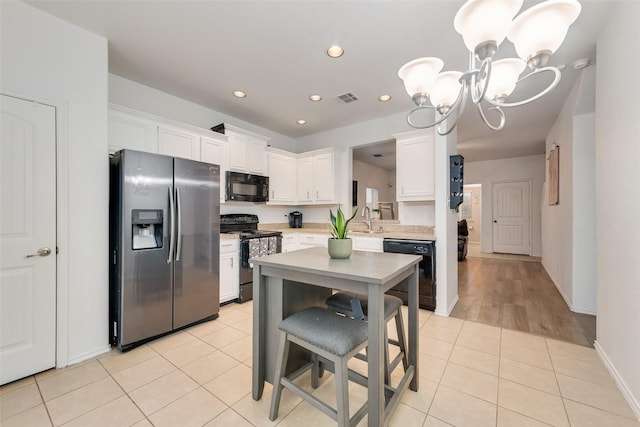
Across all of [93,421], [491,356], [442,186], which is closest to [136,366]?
[93,421]

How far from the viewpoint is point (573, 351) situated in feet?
7.39

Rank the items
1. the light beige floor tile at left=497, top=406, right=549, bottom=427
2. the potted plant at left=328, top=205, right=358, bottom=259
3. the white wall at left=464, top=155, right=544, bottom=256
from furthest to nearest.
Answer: the white wall at left=464, top=155, right=544, bottom=256 → the potted plant at left=328, top=205, right=358, bottom=259 → the light beige floor tile at left=497, top=406, right=549, bottom=427

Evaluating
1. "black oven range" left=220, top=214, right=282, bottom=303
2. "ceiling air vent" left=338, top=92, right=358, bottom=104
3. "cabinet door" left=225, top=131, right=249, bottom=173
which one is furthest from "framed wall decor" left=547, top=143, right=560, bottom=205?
"cabinet door" left=225, top=131, right=249, bottom=173

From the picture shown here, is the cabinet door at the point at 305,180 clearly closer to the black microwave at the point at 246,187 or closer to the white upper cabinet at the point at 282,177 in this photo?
the white upper cabinet at the point at 282,177

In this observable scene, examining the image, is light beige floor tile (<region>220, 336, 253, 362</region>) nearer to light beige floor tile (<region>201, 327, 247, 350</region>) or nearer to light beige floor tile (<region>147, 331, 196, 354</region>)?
light beige floor tile (<region>201, 327, 247, 350</region>)

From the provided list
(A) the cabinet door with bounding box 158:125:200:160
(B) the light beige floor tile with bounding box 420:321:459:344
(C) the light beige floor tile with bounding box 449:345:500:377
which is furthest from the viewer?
(A) the cabinet door with bounding box 158:125:200:160

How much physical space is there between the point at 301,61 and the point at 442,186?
2132mm

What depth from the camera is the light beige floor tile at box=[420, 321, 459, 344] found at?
2.52 metres

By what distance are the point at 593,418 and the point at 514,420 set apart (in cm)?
47

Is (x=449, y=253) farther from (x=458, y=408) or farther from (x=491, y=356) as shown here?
(x=458, y=408)

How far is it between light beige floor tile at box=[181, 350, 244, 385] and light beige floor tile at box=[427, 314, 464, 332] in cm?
205

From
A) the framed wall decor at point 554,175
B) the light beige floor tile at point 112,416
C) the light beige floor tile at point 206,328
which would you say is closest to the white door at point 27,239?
the light beige floor tile at point 112,416

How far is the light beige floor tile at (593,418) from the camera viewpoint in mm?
1484

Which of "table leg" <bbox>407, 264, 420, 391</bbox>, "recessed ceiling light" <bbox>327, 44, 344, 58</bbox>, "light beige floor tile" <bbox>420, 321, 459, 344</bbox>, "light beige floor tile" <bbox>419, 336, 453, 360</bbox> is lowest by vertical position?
"light beige floor tile" <bbox>420, 321, 459, 344</bbox>
